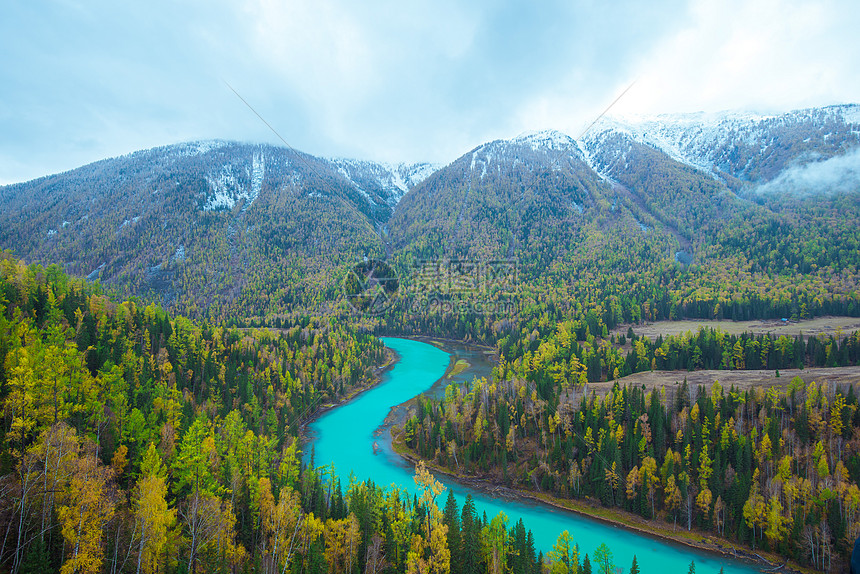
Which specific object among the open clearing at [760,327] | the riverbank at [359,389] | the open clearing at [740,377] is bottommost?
the riverbank at [359,389]

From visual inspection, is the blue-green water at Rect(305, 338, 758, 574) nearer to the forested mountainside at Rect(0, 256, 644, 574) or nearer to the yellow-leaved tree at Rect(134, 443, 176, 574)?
the forested mountainside at Rect(0, 256, 644, 574)

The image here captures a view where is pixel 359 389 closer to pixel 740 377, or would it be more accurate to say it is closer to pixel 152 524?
pixel 152 524

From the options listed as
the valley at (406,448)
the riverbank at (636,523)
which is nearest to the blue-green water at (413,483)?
the valley at (406,448)

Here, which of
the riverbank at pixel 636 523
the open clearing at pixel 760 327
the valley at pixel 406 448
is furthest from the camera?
the open clearing at pixel 760 327

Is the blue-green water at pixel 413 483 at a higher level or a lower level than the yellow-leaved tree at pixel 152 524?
lower

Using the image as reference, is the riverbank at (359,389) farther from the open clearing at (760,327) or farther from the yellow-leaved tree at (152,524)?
the open clearing at (760,327)

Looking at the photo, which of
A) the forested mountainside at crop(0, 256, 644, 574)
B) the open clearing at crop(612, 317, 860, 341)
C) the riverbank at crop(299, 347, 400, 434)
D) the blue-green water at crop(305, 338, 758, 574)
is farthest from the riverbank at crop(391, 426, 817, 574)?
the open clearing at crop(612, 317, 860, 341)

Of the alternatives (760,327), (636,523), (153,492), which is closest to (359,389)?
(636,523)
